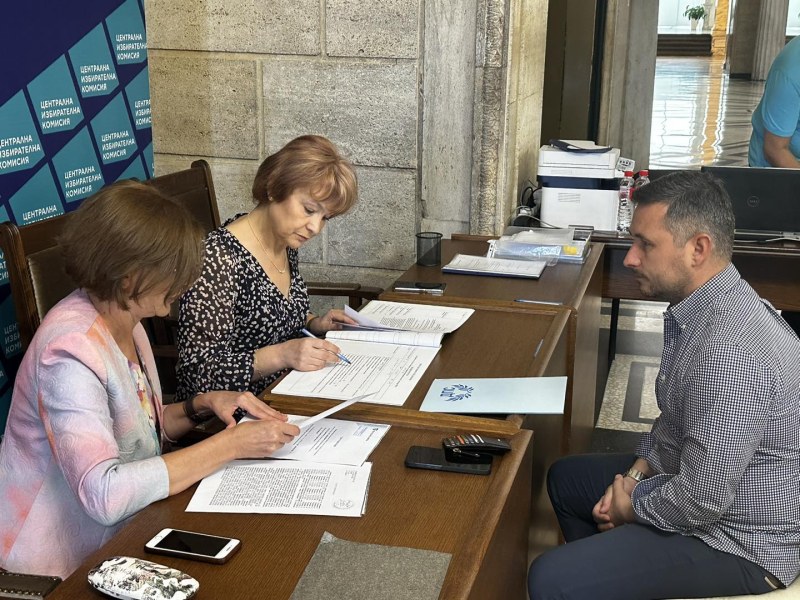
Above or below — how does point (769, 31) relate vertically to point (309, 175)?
above

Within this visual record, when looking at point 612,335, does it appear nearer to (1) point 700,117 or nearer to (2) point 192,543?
(2) point 192,543

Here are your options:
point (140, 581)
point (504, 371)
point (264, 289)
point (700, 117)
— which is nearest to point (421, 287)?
point (264, 289)

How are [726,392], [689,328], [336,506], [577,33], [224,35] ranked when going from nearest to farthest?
[336,506] → [726,392] → [689,328] → [224,35] → [577,33]

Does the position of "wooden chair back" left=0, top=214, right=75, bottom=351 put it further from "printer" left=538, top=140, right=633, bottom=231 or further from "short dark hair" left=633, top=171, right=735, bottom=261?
"printer" left=538, top=140, right=633, bottom=231

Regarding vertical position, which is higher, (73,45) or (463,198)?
Result: (73,45)

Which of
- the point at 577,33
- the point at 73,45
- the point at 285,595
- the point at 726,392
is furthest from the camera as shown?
the point at 577,33

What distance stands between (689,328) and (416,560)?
95cm

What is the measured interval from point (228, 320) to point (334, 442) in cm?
68

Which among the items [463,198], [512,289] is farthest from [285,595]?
[463,198]

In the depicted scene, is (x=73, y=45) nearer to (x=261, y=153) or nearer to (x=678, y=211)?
(x=261, y=153)

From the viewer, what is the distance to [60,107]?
284cm

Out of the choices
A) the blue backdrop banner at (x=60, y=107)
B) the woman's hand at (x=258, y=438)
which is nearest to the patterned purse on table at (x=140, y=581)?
the woman's hand at (x=258, y=438)

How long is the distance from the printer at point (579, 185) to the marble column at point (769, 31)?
16943 mm

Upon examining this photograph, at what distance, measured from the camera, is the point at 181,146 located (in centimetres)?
371
